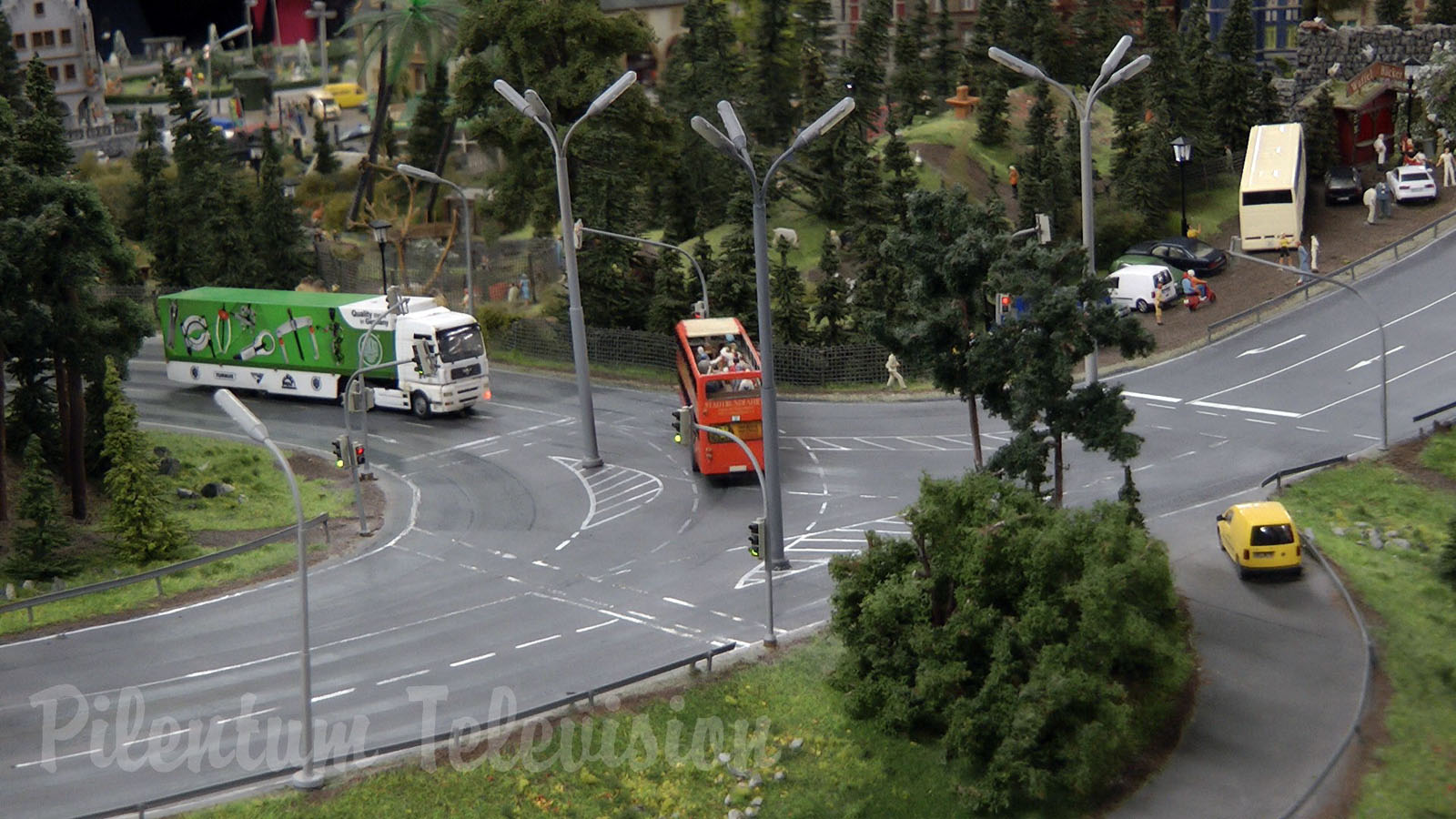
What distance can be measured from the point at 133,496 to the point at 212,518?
4.26 meters

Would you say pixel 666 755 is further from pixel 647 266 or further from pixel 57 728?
pixel 647 266

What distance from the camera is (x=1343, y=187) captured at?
69625 mm

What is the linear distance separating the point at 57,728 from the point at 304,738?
21.7 feet

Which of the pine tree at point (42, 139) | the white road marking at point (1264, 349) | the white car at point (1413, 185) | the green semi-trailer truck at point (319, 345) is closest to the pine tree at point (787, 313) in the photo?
the green semi-trailer truck at point (319, 345)

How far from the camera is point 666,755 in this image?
3272cm

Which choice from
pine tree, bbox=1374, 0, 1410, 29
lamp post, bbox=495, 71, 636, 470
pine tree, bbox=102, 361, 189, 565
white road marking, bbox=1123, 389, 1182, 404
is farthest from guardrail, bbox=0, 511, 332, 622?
pine tree, bbox=1374, 0, 1410, 29

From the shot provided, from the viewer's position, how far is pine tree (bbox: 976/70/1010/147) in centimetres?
7850

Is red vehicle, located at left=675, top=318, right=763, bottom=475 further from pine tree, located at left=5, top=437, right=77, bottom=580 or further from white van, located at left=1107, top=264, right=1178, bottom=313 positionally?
white van, located at left=1107, top=264, right=1178, bottom=313

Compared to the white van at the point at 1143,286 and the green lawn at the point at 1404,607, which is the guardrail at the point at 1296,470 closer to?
the green lawn at the point at 1404,607

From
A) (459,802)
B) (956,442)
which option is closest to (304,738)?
(459,802)

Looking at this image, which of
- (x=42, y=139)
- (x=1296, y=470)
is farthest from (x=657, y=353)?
(x=1296, y=470)

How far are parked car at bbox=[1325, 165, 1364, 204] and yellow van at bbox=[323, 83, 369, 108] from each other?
72.9m

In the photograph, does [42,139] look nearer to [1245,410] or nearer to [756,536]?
[756,536]

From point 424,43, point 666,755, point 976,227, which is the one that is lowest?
point 666,755
